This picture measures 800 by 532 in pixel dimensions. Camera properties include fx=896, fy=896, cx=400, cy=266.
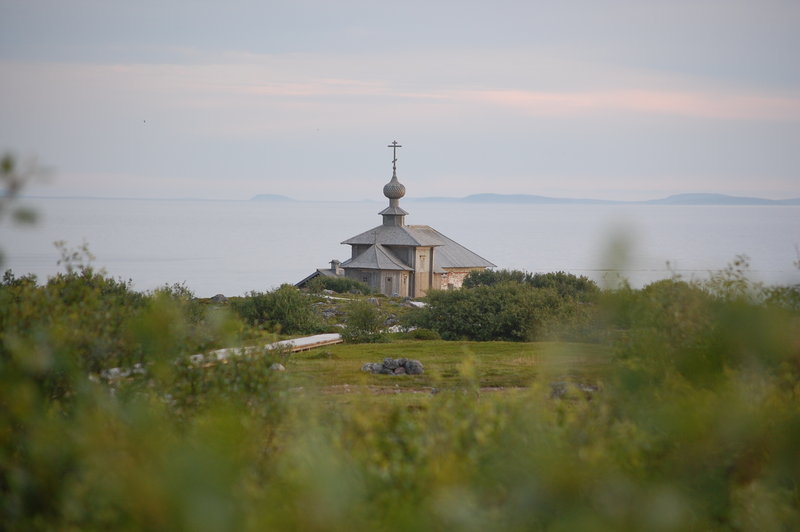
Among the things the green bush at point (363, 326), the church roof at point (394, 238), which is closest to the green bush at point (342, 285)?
the church roof at point (394, 238)

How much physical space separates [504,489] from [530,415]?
4.53 feet

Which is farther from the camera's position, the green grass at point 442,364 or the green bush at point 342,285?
the green bush at point 342,285

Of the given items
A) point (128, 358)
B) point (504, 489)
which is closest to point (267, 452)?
point (128, 358)

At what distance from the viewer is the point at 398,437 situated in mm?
6301

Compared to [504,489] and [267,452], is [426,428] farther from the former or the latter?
[504,489]

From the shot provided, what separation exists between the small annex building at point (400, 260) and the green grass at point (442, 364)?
2939cm

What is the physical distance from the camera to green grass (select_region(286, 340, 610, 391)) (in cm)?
717

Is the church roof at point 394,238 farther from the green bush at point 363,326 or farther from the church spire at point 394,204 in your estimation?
the green bush at point 363,326

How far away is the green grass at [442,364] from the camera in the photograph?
7.17m

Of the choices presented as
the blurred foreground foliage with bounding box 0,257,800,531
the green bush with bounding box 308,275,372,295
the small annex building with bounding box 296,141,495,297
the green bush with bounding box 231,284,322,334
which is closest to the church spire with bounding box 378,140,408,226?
the small annex building with bounding box 296,141,495,297

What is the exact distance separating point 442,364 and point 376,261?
37076 millimetres

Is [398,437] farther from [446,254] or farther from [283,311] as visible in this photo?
[446,254]

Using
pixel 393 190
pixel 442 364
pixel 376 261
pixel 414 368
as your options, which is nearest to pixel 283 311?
pixel 442 364

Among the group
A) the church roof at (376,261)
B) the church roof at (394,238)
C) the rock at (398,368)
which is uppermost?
the church roof at (394,238)
